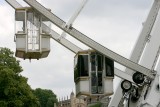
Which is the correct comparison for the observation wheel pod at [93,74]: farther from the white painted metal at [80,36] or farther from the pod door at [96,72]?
the white painted metal at [80,36]

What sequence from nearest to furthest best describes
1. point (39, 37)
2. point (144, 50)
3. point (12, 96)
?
point (39, 37) → point (144, 50) → point (12, 96)

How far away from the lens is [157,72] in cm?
1881

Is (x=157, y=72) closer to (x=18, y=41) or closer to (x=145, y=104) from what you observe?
(x=145, y=104)

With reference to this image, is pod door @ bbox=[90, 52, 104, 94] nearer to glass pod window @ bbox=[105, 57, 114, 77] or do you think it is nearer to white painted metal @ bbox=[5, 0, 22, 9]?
glass pod window @ bbox=[105, 57, 114, 77]

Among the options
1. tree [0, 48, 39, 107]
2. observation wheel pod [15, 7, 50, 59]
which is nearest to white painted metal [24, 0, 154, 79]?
observation wheel pod [15, 7, 50, 59]

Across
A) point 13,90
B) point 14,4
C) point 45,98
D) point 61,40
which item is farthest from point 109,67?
point 45,98

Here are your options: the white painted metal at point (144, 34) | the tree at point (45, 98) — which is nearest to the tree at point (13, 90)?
the white painted metal at point (144, 34)

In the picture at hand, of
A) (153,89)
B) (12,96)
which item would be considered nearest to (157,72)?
(153,89)

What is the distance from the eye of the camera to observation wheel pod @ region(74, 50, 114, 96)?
61.9 ft

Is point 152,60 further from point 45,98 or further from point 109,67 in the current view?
point 45,98

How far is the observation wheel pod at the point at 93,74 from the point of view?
18.9m

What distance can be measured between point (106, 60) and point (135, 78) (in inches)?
46.6

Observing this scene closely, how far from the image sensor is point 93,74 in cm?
1892

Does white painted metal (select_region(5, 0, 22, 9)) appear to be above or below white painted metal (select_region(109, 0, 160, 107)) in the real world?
above
